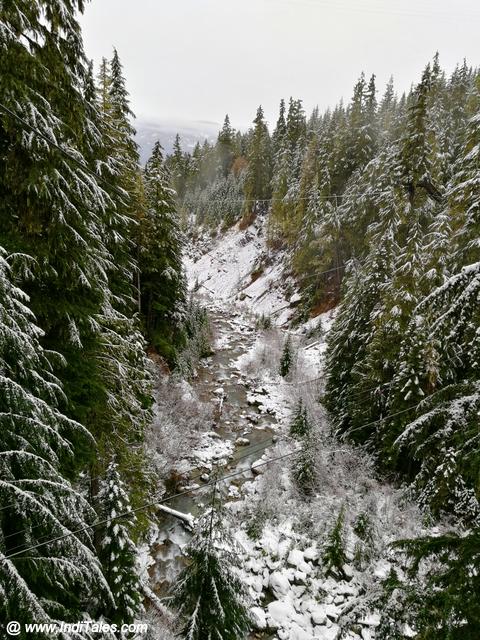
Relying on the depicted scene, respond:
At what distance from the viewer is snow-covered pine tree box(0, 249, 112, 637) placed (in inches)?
139

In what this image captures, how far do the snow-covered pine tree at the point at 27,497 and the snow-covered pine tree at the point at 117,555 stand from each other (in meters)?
2.53

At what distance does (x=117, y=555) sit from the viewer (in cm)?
695

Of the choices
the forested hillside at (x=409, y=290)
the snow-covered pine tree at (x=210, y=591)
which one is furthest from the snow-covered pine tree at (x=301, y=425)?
the snow-covered pine tree at (x=210, y=591)

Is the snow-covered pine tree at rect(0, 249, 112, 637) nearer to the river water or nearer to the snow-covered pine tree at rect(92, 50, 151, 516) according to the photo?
the snow-covered pine tree at rect(92, 50, 151, 516)

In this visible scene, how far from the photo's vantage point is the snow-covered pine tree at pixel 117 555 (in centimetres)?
691

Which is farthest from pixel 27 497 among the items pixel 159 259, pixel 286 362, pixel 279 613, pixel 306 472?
pixel 286 362

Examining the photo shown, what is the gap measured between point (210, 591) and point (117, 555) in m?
2.11

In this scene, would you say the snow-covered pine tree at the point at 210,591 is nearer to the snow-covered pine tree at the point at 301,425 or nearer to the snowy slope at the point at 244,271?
the snow-covered pine tree at the point at 301,425

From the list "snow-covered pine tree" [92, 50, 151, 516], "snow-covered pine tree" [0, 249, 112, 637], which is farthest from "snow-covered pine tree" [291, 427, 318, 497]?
"snow-covered pine tree" [0, 249, 112, 637]

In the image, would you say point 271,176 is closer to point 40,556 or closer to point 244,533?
point 244,533

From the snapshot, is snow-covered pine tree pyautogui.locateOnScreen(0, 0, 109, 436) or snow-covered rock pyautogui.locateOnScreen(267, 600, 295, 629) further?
snow-covered rock pyautogui.locateOnScreen(267, 600, 295, 629)

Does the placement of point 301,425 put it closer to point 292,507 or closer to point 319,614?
point 292,507

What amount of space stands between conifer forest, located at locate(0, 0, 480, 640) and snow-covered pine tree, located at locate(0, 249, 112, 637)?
3 centimetres

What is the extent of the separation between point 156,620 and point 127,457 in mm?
4141
